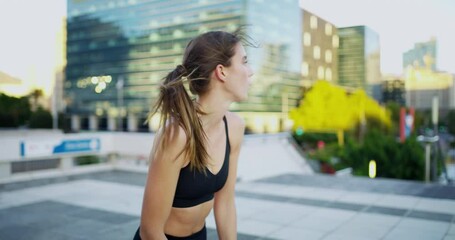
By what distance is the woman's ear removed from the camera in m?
1.54

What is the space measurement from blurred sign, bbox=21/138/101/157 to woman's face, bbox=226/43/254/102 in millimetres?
10072

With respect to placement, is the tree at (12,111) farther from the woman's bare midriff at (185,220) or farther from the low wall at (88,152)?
the woman's bare midriff at (185,220)

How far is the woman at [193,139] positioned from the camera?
142 cm

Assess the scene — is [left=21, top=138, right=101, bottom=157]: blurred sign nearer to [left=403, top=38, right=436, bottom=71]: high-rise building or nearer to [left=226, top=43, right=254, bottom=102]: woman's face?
[left=403, top=38, right=436, bottom=71]: high-rise building

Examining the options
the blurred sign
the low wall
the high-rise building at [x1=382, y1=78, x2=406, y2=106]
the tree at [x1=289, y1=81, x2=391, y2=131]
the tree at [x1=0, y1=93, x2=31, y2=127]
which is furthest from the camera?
the high-rise building at [x1=382, y1=78, x2=406, y2=106]

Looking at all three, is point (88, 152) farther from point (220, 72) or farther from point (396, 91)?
point (396, 91)

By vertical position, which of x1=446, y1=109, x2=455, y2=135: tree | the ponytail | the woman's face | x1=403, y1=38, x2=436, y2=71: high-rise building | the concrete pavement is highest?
x1=403, y1=38, x2=436, y2=71: high-rise building

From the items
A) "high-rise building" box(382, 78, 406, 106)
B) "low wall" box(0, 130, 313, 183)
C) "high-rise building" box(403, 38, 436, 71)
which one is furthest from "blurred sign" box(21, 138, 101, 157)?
"high-rise building" box(382, 78, 406, 106)

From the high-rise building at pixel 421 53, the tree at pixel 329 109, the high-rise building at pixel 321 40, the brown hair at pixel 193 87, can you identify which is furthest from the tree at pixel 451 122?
the brown hair at pixel 193 87

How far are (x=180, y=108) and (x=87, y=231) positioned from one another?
5.16 metres

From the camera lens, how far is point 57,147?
10938mm

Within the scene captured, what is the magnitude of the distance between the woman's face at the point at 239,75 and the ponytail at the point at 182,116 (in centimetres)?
17

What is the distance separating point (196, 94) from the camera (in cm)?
163

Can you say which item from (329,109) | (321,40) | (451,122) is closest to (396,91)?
(451,122)
